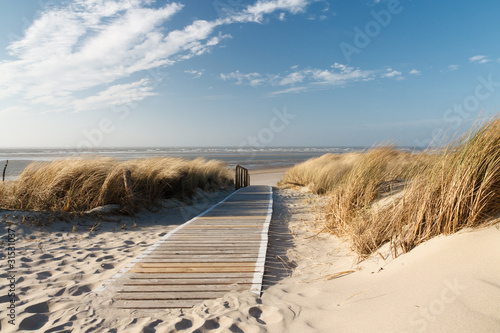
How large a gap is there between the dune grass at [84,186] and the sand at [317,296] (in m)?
2.26

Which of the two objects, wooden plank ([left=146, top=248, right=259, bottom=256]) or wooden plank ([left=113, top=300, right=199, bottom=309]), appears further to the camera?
wooden plank ([left=146, top=248, right=259, bottom=256])

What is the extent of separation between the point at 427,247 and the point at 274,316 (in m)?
1.53

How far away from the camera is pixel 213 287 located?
9.82ft

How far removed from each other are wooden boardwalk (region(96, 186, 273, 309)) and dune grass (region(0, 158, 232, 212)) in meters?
2.37

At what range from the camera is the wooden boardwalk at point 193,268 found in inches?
111

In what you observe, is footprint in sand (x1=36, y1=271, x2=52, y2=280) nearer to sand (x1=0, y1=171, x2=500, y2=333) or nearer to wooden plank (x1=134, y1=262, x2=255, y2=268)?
sand (x1=0, y1=171, x2=500, y2=333)

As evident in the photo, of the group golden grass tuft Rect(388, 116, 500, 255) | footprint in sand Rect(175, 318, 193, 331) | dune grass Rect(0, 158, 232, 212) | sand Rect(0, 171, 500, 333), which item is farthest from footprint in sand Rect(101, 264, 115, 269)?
golden grass tuft Rect(388, 116, 500, 255)

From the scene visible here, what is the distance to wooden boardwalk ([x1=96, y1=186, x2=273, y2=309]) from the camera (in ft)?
9.27

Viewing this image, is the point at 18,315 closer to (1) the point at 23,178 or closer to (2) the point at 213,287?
(2) the point at 213,287

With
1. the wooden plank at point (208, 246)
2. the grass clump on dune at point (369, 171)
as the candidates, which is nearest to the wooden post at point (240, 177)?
the grass clump on dune at point (369, 171)

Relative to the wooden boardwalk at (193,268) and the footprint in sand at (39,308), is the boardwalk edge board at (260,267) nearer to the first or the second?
the wooden boardwalk at (193,268)

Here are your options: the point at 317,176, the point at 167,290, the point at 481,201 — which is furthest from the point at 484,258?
the point at 317,176

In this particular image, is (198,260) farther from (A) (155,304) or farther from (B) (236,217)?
(B) (236,217)

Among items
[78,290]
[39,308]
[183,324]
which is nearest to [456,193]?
[183,324]
